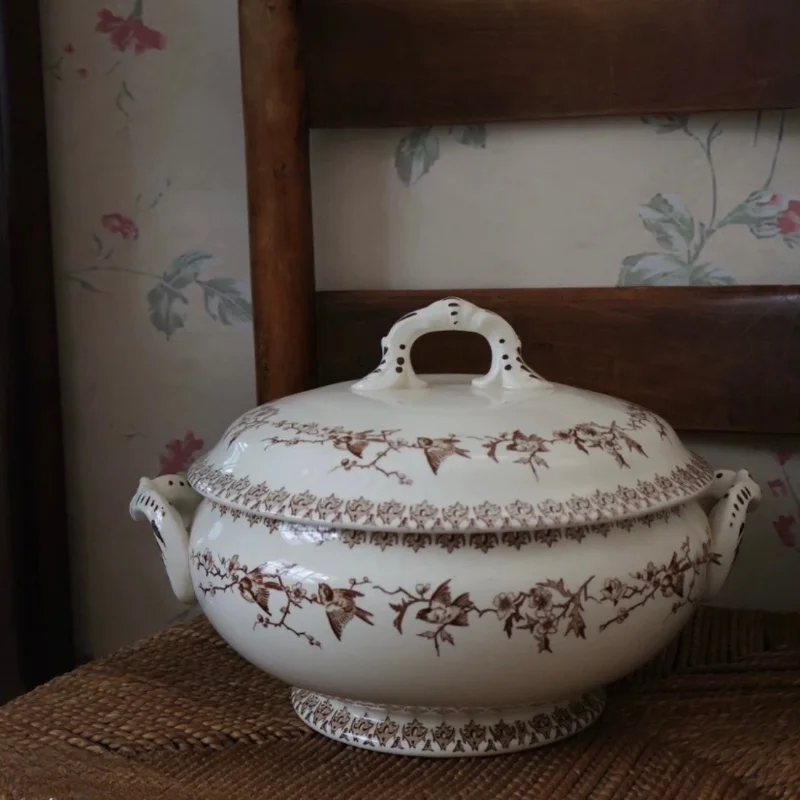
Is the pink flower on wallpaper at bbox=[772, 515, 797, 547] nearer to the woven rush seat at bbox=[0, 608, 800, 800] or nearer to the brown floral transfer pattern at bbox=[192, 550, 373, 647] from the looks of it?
the woven rush seat at bbox=[0, 608, 800, 800]

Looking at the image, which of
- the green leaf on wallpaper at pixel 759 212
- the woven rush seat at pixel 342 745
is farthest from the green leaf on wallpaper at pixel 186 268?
the green leaf on wallpaper at pixel 759 212

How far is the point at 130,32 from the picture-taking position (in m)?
0.89

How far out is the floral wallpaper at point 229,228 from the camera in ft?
2.54

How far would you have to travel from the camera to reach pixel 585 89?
744mm

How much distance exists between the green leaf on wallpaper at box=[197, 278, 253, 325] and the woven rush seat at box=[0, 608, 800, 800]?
12.6 inches

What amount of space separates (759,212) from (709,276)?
6 centimetres

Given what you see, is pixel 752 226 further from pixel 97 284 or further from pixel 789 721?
pixel 97 284

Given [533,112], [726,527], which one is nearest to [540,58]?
[533,112]

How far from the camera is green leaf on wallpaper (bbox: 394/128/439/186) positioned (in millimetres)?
818

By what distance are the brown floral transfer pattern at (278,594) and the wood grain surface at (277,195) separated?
283 millimetres

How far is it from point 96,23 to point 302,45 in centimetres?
24

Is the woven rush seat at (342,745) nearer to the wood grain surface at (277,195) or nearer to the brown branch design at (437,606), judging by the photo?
the brown branch design at (437,606)

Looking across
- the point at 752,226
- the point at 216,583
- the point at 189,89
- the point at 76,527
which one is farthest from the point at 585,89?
the point at 76,527

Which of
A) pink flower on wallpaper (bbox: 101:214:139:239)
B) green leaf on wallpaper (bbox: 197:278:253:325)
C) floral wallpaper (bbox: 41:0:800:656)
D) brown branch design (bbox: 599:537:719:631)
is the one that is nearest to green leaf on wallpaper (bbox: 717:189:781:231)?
floral wallpaper (bbox: 41:0:800:656)
